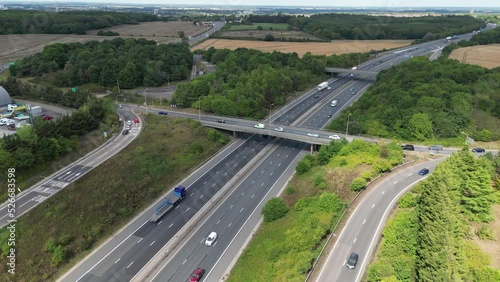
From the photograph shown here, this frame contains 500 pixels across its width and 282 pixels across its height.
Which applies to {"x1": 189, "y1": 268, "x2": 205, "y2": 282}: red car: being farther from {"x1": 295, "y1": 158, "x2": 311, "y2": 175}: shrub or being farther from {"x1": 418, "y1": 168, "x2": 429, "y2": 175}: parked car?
{"x1": 418, "y1": 168, "x2": 429, "y2": 175}: parked car

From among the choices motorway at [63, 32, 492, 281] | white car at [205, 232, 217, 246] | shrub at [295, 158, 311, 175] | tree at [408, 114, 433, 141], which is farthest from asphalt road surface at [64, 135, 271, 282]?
tree at [408, 114, 433, 141]

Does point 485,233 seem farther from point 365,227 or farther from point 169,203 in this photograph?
point 169,203

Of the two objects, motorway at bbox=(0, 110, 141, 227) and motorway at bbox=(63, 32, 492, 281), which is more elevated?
motorway at bbox=(0, 110, 141, 227)

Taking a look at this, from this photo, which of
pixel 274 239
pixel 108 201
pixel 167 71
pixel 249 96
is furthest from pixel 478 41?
pixel 108 201

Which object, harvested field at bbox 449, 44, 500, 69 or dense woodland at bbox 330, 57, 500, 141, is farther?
harvested field at bbox 449, 44, 500, 69

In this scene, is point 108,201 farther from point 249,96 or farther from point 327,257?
point 249,96
